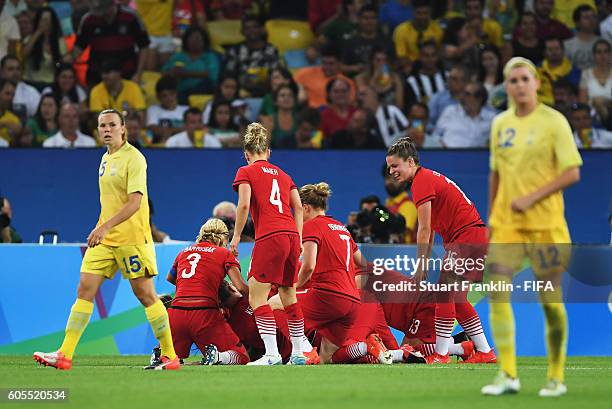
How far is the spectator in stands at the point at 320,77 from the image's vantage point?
56.9 feet

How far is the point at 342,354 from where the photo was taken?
1140 cm

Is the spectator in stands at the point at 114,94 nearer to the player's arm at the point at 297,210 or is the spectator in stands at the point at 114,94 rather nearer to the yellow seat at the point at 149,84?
the yellow seat at the point at 149,84

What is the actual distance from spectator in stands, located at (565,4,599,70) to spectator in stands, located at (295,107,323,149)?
423cm

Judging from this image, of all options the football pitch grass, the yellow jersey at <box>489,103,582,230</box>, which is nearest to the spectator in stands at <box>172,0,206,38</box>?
the football pitch grass

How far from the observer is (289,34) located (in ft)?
60.3

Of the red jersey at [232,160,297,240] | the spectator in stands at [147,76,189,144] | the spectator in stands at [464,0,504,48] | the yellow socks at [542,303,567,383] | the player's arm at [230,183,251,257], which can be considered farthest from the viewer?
the spectator in stands at [464,0,504,48]

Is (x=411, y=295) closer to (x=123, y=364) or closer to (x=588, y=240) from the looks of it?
(x=123, y=364)

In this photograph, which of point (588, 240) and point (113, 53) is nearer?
point (588, 240)

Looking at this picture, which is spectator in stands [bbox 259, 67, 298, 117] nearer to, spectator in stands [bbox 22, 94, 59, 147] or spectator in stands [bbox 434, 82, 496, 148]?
spectator in stands [bbox 434, 82, 496, 148]

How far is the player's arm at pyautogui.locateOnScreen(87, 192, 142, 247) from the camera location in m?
9.22

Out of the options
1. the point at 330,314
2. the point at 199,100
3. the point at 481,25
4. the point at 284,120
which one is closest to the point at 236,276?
the point at 330,314

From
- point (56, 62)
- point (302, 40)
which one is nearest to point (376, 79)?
point (302, 40)

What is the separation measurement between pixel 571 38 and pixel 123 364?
10169mm

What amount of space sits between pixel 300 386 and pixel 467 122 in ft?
31.9
